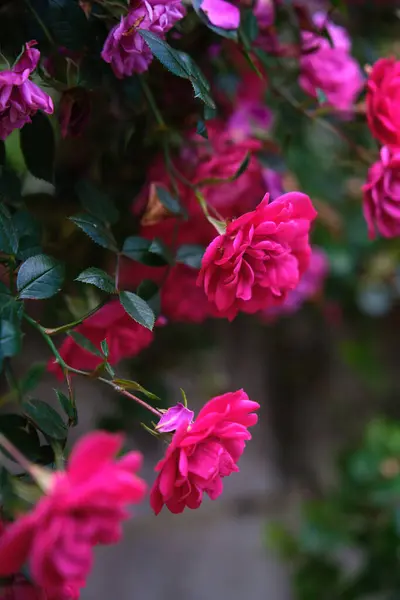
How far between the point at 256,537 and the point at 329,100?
832mm

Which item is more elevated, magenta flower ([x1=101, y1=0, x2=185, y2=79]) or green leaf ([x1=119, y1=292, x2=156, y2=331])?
magenta flower ([x1=101, y1=0, x2=185, y2=79])

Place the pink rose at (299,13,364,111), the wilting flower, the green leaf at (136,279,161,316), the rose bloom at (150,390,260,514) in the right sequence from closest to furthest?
1. the rose bloom at (150,390,260,514)
2. the green leaf at (136,279,161,316)
3. the pink rose at (299,13,364,111)
4. the wilting flower

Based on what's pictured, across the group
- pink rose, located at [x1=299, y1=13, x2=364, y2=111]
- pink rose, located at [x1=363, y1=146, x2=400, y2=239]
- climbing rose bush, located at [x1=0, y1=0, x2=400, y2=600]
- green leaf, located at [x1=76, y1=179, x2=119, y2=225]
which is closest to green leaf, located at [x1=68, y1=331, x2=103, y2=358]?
climbing rose bush, located at [x1=0, y1=0, x2=400, y2=600]

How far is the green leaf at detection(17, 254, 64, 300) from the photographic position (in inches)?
15.8

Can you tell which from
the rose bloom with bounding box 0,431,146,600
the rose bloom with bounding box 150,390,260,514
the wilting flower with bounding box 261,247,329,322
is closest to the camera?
the rose bloom with bounding box 0,431,146,600

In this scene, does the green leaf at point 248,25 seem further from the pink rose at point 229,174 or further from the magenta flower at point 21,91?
the magenta flower at point 21,91

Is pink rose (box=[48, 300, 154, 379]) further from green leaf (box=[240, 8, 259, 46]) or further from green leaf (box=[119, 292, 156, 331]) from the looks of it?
green leaf (box=[240, 8, 259, 46])

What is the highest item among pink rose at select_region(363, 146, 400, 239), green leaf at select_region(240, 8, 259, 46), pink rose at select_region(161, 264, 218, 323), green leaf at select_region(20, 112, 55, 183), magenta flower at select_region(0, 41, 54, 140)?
magenta flower at select_region(0, 41, 54, 140)

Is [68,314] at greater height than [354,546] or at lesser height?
greater

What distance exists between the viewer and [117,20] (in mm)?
444

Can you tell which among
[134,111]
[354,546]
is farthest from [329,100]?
[354,546]

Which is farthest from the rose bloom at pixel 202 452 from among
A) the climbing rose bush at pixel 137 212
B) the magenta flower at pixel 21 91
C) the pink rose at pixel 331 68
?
the pink rose at pixel 331 68

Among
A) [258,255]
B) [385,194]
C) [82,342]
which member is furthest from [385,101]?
[82,342]

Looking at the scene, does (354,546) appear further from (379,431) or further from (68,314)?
(68,314)
